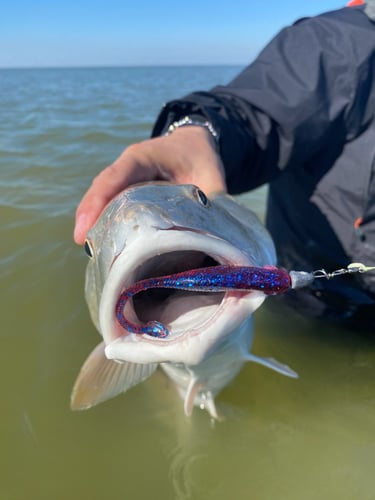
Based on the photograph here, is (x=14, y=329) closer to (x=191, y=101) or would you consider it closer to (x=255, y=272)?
(x=191, y=101)

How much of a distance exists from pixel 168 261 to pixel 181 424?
1.14 m

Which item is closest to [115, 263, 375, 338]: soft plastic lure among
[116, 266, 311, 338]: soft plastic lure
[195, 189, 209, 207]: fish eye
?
[116, 266, 311, 338]: soft plastic lure

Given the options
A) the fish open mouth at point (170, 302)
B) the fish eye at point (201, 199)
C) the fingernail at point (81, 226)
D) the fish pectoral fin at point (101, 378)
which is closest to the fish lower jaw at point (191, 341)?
the fish open mouth at point (170, 302)

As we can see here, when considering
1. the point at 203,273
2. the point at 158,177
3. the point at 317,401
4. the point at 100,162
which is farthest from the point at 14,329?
the point at 100,162

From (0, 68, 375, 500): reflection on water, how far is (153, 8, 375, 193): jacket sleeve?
1.16 meters

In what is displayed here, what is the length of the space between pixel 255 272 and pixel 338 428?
4.46 ft

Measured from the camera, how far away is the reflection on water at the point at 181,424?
1.95 metres

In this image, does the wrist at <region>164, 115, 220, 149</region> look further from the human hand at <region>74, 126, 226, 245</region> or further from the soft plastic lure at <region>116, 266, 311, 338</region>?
the soft plastic lure at <region>116, 266, 311, 338</region>

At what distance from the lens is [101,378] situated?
201cm

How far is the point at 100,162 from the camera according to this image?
6.46 m

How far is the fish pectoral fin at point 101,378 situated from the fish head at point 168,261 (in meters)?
0.61

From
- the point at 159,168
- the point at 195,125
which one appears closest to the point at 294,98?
the point at 195,125

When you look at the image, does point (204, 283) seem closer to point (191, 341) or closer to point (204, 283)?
point (204, 283)

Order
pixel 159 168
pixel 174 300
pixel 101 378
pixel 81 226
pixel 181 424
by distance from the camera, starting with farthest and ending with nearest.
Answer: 1. pixel 181 424
2. pixel 101 378
3. pixel 159 168
4. pixel 81 226
5. pixel 174 300
